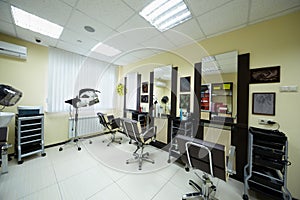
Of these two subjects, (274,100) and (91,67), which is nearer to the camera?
(274,100)

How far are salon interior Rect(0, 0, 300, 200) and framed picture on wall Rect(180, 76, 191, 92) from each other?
0.08 ft

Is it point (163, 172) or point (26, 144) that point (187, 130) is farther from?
point (26, 144)

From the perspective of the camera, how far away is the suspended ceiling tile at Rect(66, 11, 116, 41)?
1.88 metres

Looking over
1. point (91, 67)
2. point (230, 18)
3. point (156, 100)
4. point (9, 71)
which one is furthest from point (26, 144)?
point (230, 18)

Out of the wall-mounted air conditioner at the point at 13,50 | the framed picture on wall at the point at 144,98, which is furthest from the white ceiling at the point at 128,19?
the framed picture on wall at the point at 144,98

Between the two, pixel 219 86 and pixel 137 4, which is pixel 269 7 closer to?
pixel 219 86

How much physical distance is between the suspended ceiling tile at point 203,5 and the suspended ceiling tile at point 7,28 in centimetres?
318

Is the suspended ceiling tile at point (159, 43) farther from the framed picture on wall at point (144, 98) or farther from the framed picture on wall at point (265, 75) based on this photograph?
the framed picture on wall at point (265, 75)

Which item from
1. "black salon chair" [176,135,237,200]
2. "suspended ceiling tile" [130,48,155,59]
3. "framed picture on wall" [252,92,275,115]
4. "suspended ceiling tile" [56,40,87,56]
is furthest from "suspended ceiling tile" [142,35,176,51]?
"black salon chair" [176,135,237,200]

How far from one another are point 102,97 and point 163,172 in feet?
10.4

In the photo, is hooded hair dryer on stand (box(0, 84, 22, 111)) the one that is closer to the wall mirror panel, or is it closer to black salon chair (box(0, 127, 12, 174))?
black salon chair (box(0, 127, 12, 174))

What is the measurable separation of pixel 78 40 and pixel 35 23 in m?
0.71

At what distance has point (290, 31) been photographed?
162 centimetres

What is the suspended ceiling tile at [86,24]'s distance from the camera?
1.88 metres
